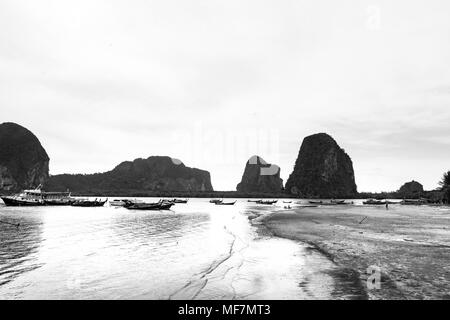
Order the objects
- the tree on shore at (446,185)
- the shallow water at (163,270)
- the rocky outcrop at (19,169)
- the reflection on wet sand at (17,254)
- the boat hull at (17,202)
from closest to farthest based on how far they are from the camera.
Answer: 1. the shallow water at (163,270)
2. the reflection on wet sand at (17,254)
3. the boat hull at (17,202)
4. the tree on shore at (446,185)
5. the rocky outcrop at (19,169)

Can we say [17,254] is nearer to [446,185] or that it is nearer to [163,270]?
[163,270]

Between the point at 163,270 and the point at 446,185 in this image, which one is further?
the point at 446,185

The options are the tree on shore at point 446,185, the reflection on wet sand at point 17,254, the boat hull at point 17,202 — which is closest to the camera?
the reflection on wet sand at point 17,254

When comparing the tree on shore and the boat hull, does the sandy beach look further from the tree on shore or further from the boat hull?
the tree on shore

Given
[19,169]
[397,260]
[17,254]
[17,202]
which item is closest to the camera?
[397,260]

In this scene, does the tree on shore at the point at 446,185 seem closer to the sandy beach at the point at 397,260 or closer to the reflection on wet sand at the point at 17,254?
the sandy beach at the point at 397,260

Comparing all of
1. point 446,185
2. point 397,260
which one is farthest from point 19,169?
point 397,260

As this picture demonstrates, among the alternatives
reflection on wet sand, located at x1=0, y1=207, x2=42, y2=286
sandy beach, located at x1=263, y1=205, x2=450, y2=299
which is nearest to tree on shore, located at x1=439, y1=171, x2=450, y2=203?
sandy beach, located at x1=263, y1=205, x2=450, y2=299

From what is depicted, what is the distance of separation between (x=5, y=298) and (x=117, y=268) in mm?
4663

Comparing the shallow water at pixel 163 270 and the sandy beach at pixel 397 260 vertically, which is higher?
the sandy beach at pixel 397 260

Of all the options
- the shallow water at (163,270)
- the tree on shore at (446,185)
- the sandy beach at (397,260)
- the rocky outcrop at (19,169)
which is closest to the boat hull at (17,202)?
the shallow water at (163,270)

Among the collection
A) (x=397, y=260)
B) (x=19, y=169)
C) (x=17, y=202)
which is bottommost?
(x=397, y=260)
